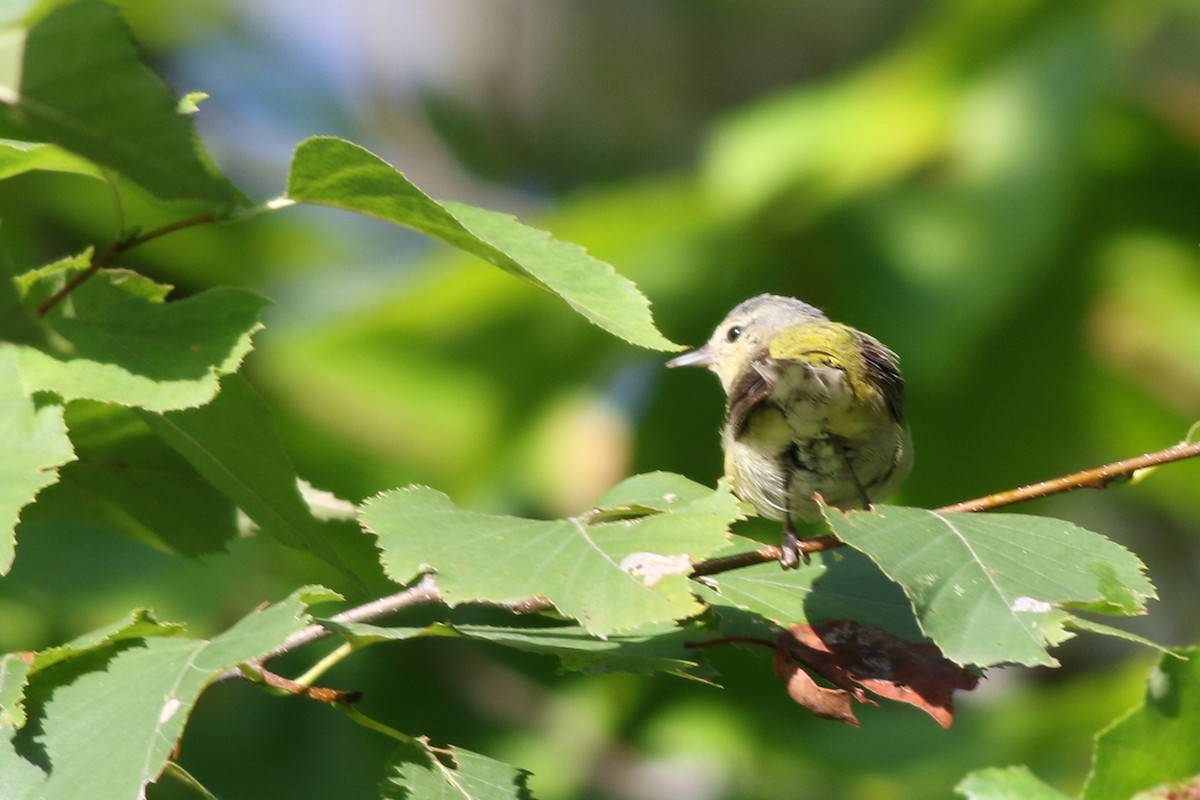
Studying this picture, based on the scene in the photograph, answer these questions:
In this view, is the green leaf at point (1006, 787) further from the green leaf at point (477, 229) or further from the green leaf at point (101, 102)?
the green leaf at point (101, 102)

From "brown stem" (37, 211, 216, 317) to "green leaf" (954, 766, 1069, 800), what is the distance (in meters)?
1.08

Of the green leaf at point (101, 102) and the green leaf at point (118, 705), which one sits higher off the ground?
the green leaf at point (101, 102)

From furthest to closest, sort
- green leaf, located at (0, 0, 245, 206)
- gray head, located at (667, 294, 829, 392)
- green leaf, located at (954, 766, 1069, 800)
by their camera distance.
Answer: gray head, located at (667, 294, 829, 392) < green leaf, located at (954, 766, 1069, 800) < green leaf, located at (0, 0, 245, 206)

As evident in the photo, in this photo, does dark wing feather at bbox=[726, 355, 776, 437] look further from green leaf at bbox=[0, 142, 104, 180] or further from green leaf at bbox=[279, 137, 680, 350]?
green leaf at bbox=[0, 142, 104, 180]

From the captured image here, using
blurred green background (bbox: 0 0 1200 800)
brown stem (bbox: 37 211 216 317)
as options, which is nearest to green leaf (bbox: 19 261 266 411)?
brown stem (bbox: 37 211 216 317)

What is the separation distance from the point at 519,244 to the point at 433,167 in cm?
467

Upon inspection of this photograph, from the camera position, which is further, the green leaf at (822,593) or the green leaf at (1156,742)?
the green leaf at (1156,742)

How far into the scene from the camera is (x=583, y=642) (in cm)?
130

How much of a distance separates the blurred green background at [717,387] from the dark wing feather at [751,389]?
205 cm

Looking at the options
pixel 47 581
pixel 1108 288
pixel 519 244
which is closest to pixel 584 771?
pixel 47 581

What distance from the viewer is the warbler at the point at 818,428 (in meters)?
1.82

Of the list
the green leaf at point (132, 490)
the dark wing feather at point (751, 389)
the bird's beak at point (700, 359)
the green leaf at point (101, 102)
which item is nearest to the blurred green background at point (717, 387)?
the bird's beak at point (700, 359)

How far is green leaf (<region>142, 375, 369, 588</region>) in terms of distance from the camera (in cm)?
131

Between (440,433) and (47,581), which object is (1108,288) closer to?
(440,433)
